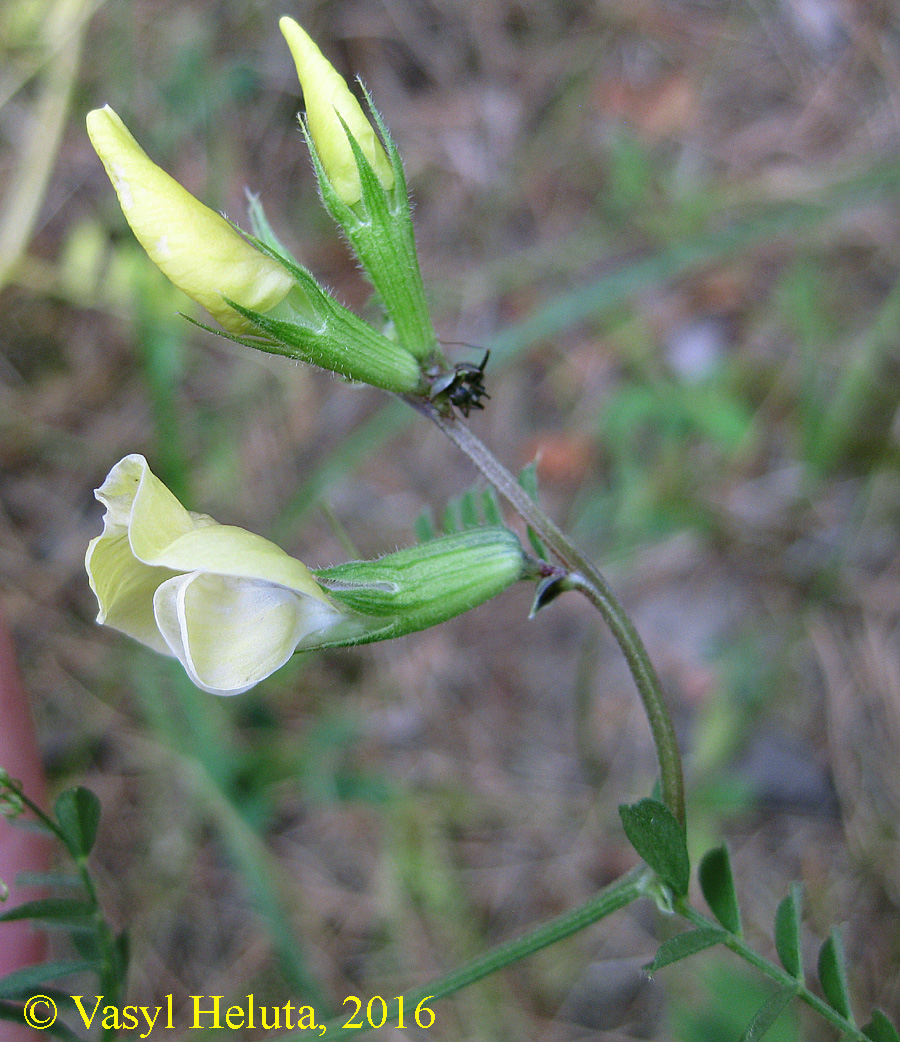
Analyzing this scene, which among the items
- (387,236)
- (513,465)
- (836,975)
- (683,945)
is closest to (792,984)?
(836,975)

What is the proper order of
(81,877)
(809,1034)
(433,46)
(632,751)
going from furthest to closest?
(433,46)
(632,751)
(809,1034)
(81,877)

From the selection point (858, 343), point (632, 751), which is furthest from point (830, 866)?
point (858, 343)

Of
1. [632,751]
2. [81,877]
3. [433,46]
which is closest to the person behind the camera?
[81,877]

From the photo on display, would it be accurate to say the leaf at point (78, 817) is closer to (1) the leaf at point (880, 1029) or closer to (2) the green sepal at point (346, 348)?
(2) the green sepal at point (346, 348)

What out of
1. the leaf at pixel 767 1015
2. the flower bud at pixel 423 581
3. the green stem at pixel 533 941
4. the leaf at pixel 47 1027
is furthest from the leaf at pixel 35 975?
the leaf at pixel 767 1015

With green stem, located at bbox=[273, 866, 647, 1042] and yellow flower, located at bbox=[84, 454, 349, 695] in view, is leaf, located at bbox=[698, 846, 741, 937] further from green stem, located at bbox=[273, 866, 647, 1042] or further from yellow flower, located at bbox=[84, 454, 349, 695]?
yellow flower, located at bbox=[84, 454, 349, 695]

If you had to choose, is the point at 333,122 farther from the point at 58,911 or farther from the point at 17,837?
the point at 17,837

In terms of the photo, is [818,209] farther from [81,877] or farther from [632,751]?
[81,877]
